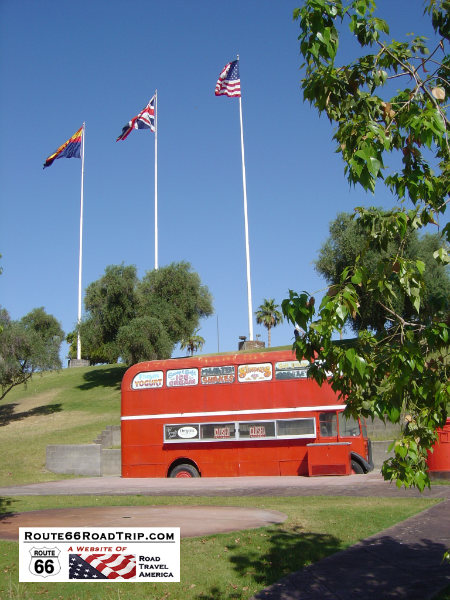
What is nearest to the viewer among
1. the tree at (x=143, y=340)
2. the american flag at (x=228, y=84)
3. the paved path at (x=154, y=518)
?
the paved path at (x=154, y=518)

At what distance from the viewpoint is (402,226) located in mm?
4344

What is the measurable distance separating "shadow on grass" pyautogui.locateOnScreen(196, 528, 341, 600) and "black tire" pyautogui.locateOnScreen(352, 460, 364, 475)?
9554 millimetres

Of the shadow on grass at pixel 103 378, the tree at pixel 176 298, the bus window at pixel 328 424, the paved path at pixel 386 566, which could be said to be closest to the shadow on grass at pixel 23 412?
the shadow on grass at pixel 103 378

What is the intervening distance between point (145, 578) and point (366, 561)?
10.3 ft

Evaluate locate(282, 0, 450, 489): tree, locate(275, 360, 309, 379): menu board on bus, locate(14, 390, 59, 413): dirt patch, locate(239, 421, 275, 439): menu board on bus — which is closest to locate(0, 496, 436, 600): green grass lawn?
locate(282, 0, 450, 489): tree

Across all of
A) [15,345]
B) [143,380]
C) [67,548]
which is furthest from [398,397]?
[15,345]

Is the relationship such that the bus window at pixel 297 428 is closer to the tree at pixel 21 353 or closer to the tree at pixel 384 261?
the tree at pixel 384 261

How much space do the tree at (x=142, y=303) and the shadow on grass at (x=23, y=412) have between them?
7430 millimetres

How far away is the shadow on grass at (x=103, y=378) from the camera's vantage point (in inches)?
1925

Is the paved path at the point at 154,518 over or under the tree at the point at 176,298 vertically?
under

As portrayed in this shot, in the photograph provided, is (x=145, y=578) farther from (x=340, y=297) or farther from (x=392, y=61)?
(x=392, y=61)

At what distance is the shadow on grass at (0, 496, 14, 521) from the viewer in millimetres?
11542

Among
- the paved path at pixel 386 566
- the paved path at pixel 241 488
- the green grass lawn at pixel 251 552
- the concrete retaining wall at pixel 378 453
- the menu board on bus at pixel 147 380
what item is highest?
the menu board on bus at pixel 147 380

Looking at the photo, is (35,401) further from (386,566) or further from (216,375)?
(386,566)
